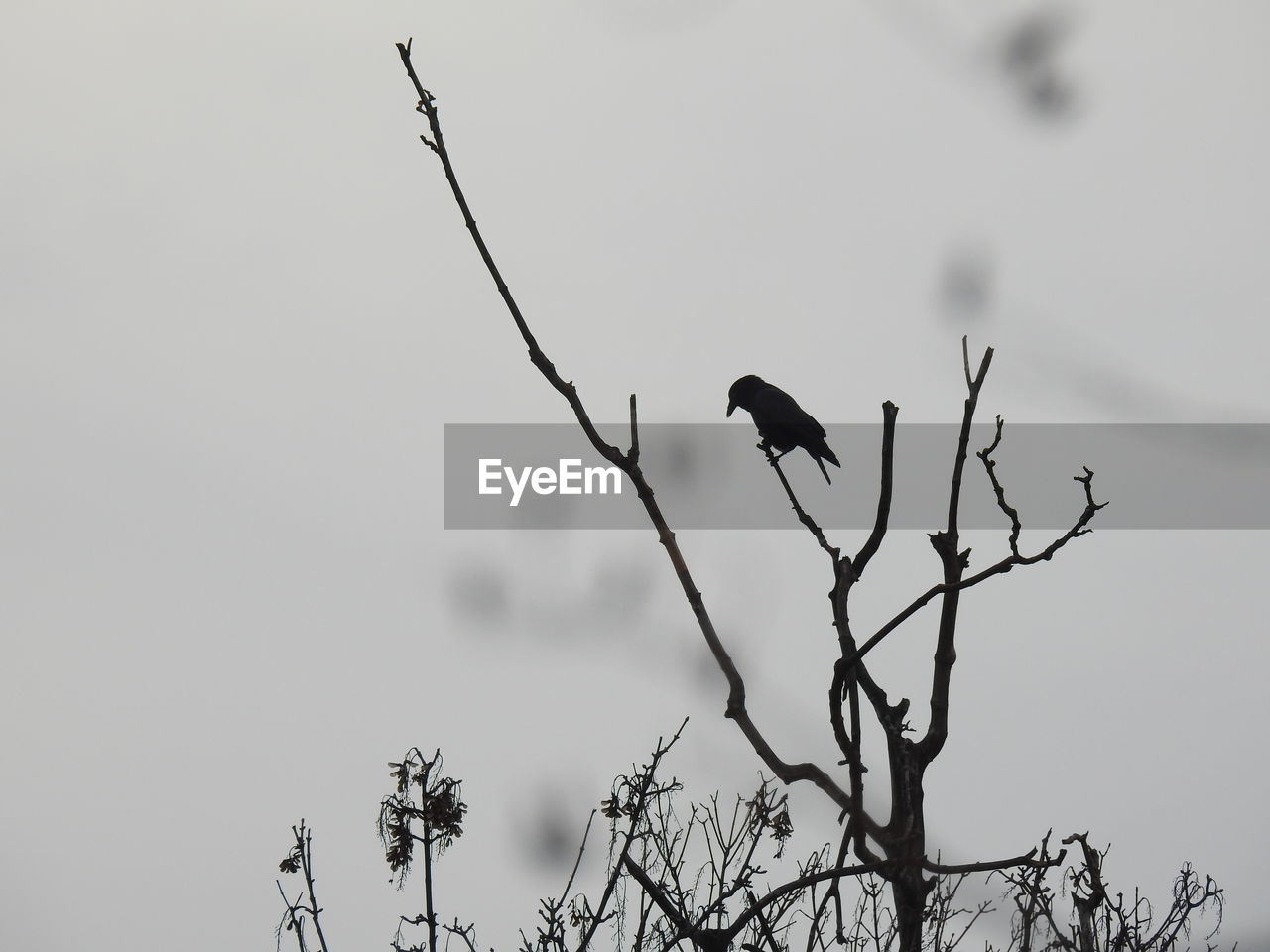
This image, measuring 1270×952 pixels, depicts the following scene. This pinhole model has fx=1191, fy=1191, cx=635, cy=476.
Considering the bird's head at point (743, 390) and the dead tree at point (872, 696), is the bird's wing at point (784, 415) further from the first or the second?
the dead tree at point (872, 696)

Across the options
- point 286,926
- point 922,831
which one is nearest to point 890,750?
point 922,831

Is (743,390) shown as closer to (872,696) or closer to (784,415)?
(784,415)

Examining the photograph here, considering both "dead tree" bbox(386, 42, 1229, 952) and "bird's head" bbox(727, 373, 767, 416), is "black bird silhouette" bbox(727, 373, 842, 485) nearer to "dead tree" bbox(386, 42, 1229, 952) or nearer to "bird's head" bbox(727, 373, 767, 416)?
"bird's head" bbox(727, 373, 767, 416)

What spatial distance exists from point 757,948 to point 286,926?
11.1 ft

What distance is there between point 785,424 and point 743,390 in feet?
3.98

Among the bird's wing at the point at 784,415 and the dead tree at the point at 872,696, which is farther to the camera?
the bird's wing at the point at 784,415

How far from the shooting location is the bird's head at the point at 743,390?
10.7 m

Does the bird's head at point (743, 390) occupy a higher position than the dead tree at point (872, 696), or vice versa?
the bird's head at point (743, 390)

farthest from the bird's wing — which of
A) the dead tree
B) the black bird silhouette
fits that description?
the dead tree

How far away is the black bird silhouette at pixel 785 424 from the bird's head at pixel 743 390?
0.06m

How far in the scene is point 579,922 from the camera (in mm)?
6945

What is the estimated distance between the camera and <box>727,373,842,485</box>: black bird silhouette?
9672mm

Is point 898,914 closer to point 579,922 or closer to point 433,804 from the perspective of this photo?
point 433,804

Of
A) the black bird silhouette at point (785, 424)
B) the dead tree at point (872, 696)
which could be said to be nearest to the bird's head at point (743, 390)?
the black bird silhouette at point (785, 424)
